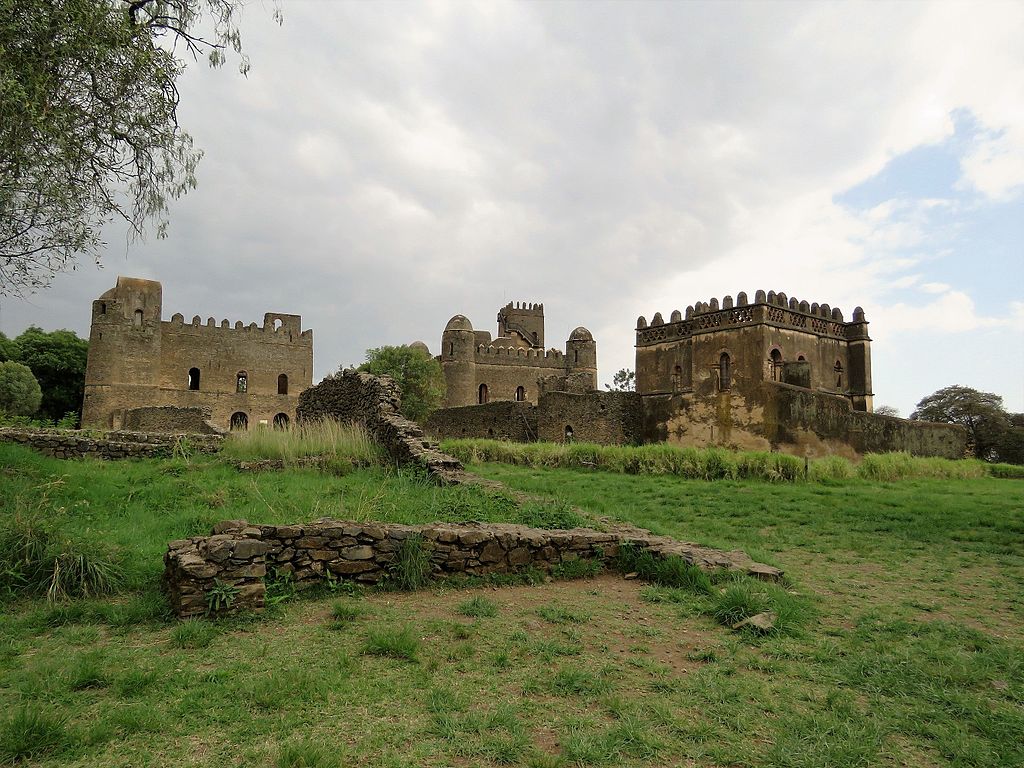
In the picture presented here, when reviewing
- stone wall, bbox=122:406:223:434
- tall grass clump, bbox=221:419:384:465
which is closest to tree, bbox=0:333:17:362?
stone wall, bbox=122:406:223:434

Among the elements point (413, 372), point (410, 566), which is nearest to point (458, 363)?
point (413, 372)

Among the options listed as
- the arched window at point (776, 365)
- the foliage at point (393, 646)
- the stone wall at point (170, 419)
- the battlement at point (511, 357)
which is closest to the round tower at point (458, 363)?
the battlement at point (511, 357)

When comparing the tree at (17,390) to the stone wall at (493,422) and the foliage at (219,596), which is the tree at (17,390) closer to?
the stone wall at (493,422)

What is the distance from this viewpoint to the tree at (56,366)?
A: 47.2 metres

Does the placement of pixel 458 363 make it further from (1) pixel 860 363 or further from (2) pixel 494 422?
(1) pixel 860 363

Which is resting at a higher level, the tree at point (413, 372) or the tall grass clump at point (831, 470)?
the tree at point (413, 372)

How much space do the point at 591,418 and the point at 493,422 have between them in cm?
386

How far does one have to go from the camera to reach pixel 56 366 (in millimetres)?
47938

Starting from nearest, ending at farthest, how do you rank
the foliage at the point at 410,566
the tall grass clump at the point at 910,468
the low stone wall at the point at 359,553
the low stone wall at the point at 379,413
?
the low stone wall at the point at 359,553
the foliage at the point at 410,566
the low stone wall at the point at 379,413
the tall grass clump at the point at 910,468

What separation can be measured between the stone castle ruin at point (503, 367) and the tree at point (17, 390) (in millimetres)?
26449

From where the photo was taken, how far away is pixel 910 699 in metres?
3.98

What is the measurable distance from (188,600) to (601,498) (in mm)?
8087

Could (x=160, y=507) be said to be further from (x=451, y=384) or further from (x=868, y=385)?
(x=451, y=384)

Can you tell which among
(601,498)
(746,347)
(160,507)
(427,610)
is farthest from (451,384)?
(427,610)
